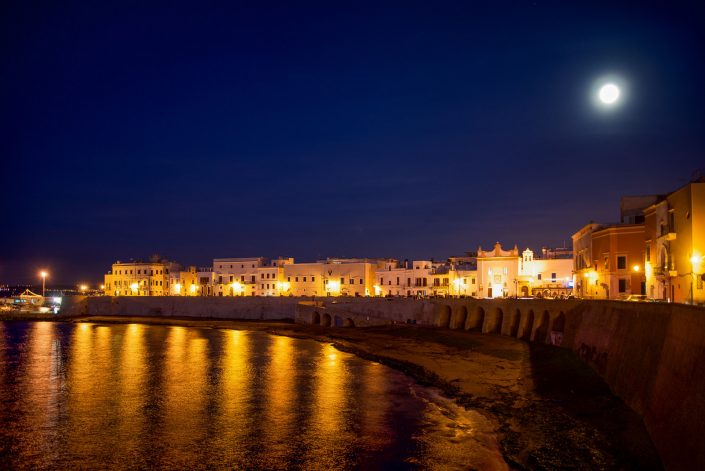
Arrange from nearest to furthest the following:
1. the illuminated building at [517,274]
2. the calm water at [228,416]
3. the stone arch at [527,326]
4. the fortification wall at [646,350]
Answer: the fortification wall at [646,350]
the calm water at [228,416]
the stone arch at [527,326]
the illuminated building at [517,274]

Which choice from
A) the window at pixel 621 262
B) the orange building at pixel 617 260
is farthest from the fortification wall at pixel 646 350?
the window at pixel 621 262

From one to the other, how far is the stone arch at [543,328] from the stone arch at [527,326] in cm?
178

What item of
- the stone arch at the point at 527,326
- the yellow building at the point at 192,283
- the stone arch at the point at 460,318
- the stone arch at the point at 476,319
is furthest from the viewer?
the yellow building at the point at 192,283

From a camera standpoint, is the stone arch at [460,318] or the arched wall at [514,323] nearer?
the arched wall at [514,323]

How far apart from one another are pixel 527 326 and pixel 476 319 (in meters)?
10.5

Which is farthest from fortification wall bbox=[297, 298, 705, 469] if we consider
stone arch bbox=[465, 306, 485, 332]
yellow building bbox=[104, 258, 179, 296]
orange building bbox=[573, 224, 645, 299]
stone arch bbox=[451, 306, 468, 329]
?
yellow building bbox=[104, 258, 179, 296]

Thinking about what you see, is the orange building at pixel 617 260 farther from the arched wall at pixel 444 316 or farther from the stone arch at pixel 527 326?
the arched wall at pixel 444 316

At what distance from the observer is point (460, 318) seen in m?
59.8

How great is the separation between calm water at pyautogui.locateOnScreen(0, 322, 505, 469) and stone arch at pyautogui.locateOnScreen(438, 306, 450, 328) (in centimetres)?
1890

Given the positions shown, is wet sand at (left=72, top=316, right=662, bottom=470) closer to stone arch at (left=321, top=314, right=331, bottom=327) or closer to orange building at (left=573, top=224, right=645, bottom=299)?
orange building at (left=573, top=224, right=645, bottom=299)

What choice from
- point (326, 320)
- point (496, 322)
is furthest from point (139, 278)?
point (496, 322)

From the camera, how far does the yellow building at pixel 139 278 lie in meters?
125

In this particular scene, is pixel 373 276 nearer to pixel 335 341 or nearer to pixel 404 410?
pixel 335 341

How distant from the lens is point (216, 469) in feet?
62.2
